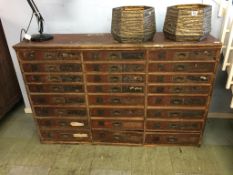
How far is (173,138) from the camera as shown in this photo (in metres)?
1.81

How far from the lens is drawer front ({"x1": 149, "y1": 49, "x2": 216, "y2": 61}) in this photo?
1.44 m

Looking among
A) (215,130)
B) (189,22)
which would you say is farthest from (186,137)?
(189,22)

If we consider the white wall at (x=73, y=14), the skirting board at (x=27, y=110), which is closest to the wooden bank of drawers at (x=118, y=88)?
the white wall at (x=73, y=14)

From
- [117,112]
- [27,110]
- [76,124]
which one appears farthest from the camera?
[27,110]

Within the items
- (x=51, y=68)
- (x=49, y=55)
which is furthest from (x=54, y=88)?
(x=49, y=55)

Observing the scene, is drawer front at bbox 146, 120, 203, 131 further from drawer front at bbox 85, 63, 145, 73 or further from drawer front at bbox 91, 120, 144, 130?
drawer front at bbox 85, 63, 145, 73

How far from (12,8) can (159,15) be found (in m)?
1.28

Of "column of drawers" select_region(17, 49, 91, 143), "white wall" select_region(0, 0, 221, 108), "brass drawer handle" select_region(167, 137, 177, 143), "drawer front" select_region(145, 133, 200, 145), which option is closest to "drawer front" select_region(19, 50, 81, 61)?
"column of drawers" select_region(17, 49, 91, 143)

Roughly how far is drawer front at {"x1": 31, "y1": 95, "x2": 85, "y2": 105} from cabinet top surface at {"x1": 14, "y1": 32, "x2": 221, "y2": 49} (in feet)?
1.37

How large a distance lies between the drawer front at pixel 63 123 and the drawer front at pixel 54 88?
0.28 meters

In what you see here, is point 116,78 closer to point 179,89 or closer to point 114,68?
point 114,68

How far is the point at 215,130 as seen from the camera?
2.04 metres

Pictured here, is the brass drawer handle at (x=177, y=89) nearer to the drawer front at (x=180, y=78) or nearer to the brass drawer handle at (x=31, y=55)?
the drawer front at (x=180, y=78)

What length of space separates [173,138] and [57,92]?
1.04 metres
